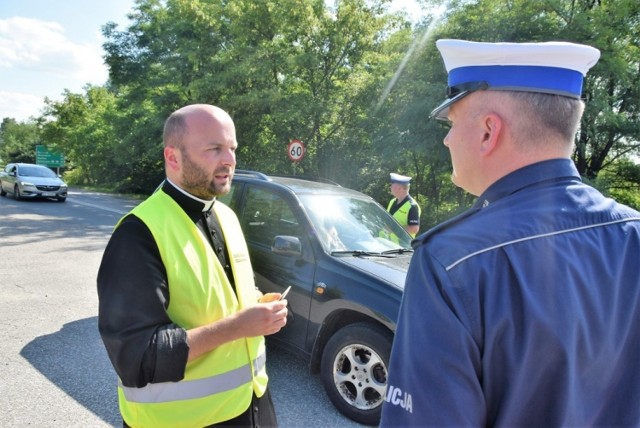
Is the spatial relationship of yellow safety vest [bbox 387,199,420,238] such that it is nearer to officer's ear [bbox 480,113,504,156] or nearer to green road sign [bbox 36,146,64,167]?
officer's ear [bbox 480,113,504,156]

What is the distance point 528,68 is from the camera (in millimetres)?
1020

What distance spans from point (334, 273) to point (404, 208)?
3.05m

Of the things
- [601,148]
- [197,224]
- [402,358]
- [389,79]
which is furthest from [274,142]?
[402,358]

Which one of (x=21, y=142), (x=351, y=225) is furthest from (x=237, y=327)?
(x=21, y=142)

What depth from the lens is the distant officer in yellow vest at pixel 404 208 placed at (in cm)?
611

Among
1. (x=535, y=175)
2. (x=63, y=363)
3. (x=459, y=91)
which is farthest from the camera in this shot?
(x=63, y=363)

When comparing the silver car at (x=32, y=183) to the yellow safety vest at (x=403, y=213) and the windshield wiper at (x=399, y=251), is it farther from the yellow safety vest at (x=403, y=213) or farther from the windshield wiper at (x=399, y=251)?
the windshield wiper at (x=399, y=251)

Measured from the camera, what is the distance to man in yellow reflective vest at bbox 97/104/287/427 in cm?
151

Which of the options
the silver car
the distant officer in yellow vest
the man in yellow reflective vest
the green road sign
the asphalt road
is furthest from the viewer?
the green road sign

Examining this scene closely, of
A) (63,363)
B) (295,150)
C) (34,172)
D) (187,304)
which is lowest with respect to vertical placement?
(63,363)

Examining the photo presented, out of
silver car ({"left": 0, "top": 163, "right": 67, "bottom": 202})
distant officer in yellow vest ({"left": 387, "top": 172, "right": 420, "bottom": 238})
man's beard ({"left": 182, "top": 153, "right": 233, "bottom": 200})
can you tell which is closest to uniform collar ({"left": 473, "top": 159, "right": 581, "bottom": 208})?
man's beard ({"left": 182, "top": 153, "right": 233, "bottom": 200})

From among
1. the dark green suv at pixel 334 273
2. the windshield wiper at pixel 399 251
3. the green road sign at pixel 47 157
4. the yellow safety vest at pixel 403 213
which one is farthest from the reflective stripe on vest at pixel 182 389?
the green road sign at pixel 47 157

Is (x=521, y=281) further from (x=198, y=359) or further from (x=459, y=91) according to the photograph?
(x=198, y=359)

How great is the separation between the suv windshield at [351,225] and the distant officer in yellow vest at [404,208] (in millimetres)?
1604
